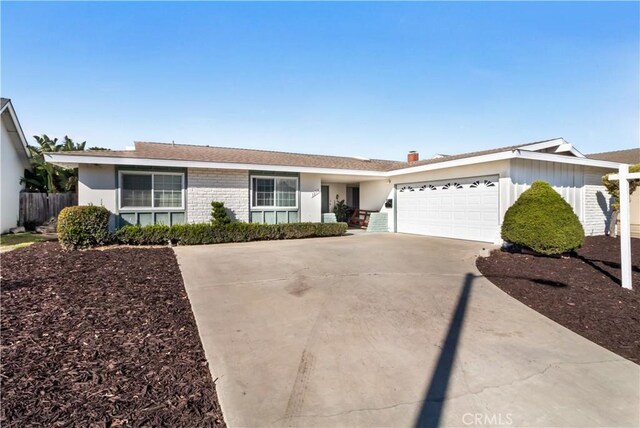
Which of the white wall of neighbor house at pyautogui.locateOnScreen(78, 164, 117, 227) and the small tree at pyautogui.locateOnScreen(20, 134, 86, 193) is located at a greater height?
the small tree at pyautogui.locateOnScreen(20, 134, 86, 193)

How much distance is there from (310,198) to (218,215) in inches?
159

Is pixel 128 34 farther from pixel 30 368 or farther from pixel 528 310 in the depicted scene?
pixel 528 310

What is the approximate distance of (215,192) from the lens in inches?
474

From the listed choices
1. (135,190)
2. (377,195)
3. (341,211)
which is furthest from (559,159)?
(135,190)

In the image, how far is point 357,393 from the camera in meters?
2.66

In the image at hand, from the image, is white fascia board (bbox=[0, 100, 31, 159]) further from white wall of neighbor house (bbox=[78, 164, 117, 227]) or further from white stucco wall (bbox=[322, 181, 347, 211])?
white stucco wall (bbox=[322, 181, 347, 211])

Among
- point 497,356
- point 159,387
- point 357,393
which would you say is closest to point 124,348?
point 159,387

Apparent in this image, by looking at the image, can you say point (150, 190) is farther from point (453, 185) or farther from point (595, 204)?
point (595, 204)

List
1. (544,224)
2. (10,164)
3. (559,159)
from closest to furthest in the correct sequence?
(544,224) < (559,159) < (10,164)

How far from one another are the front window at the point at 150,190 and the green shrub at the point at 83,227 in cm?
124

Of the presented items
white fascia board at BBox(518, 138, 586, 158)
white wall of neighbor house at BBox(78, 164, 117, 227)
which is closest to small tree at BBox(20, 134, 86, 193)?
white wall of neighbor house at BBox(78, 164, 117, 227)

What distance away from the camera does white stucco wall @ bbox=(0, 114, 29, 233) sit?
513 inches

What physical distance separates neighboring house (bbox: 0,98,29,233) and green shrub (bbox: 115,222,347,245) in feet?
24.7

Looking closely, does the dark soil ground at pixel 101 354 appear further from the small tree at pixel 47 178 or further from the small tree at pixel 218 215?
the small tree at pixel 47 178
